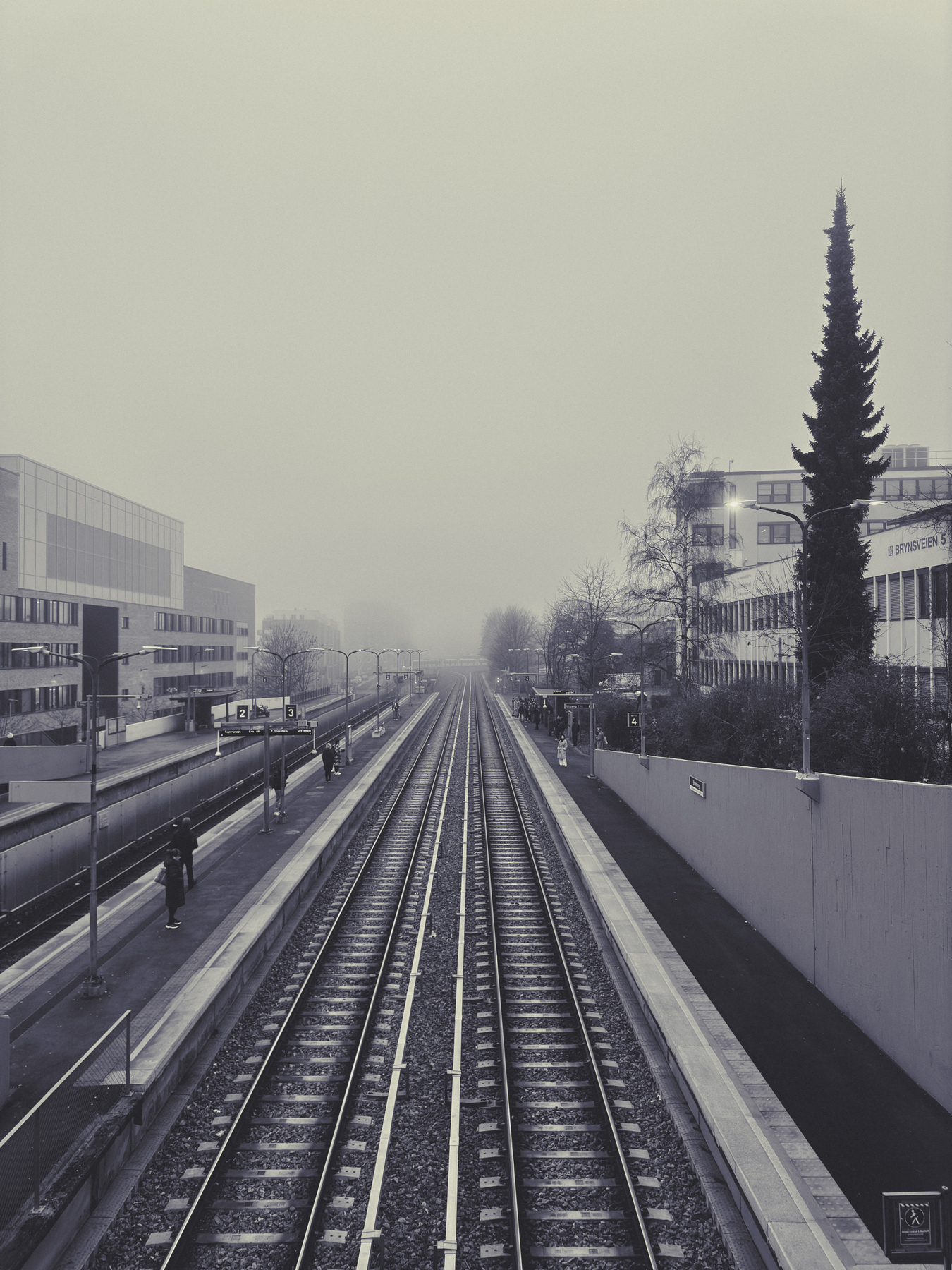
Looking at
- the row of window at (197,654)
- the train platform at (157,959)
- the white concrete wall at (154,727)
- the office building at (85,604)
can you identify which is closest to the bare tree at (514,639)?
the row of window at (197,654)

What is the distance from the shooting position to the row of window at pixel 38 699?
124 ft

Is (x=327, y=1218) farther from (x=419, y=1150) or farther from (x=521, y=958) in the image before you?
(x=521, y=958)

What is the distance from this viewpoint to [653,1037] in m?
9.18

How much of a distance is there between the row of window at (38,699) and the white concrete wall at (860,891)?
38.5 m

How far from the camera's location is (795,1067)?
8.18 meters

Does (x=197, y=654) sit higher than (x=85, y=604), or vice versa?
(x=85, y=604)

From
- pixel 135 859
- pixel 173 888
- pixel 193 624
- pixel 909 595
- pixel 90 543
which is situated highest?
pixel 90 543

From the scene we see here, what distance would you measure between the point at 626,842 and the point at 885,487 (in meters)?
55.9

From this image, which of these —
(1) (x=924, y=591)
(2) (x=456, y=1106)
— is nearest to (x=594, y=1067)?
(2) (x=456, y=1106)

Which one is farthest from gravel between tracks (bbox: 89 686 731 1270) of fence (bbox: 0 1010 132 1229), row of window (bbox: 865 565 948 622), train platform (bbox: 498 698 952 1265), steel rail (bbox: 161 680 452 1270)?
row of window (bbox: 865 565 948 622)

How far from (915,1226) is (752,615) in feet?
107

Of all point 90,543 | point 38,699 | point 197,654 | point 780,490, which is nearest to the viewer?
point 38,699

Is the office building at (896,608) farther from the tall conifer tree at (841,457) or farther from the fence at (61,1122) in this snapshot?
the fence at (61,1122)

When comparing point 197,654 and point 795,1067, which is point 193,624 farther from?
point 795,1067
